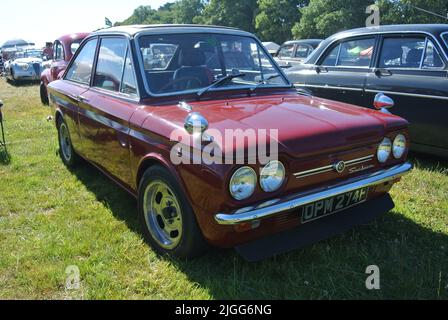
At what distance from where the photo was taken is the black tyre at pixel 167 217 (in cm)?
280

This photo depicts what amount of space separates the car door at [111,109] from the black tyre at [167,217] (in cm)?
37

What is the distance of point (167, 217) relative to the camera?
10.3ft

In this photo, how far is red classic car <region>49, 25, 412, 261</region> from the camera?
254cm

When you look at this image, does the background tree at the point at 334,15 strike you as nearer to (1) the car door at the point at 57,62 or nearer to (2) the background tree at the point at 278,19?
(2) the background tree at the point at 278,19

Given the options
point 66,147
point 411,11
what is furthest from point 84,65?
point 411,11

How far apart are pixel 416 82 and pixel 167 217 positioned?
3.58m

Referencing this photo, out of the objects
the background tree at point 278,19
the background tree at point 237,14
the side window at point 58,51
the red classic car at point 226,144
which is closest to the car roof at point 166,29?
the red classic car at point 226,144

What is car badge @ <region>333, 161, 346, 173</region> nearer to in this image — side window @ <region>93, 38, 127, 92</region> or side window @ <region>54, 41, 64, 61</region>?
side window @ <region>93, 38, 127, 92</region>

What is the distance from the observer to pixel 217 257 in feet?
10.3

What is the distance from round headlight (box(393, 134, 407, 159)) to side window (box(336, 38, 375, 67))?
275 cm

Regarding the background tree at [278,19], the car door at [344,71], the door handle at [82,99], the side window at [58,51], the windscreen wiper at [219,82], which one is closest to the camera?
the windscreen wiper at [219,82]

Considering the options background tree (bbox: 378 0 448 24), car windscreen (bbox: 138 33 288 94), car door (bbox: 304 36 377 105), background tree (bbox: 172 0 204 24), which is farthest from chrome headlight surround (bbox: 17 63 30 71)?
background tree (bbox: 172 0 204 24)

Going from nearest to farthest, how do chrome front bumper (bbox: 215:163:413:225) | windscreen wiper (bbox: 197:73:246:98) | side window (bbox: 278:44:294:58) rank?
chrome front bumper (bbox: 215:163:413:225) → windscreen wiper (bbox: 197:73:246:98) → side window (bbox: 278:44:294:58)
